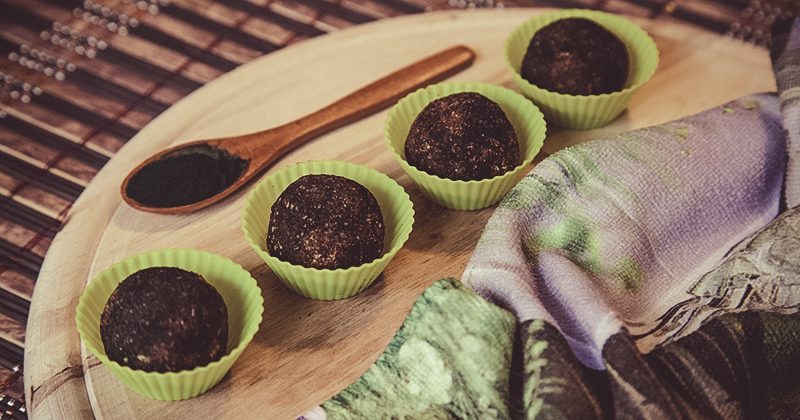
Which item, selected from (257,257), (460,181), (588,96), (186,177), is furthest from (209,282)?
(588,96)

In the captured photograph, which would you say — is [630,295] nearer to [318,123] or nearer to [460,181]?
[460,181]

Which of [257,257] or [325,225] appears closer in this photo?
[325,225]

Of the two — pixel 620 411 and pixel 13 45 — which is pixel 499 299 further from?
pixel 13 45

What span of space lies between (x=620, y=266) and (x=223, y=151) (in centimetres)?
64

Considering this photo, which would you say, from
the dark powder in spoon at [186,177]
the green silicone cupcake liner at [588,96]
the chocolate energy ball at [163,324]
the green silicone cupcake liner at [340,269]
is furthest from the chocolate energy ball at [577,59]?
the chocolate energy ball at [163,324]

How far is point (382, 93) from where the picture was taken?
1.48 meters

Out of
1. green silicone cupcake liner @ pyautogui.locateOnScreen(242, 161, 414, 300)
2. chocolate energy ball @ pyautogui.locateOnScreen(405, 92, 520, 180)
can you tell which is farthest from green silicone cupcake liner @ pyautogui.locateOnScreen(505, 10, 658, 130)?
green silicone cupcake liner @ pyautogui.locateOnScreen(242, 161, 414, 300)

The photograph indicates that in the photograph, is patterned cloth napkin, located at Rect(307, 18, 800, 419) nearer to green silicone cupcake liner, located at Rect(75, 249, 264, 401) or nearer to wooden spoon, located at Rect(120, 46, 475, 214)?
A: green silicone cupcake liner, located at Rect(75, 249, 264, 401)

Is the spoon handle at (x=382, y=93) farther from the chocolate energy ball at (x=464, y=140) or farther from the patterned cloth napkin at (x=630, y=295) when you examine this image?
the patterned cloth napkin at (x=630, y=295)

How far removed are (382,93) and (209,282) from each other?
0.50m

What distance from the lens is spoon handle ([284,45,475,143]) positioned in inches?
56.4

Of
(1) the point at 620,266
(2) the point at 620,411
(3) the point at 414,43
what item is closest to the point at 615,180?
(1) the point at 620,266

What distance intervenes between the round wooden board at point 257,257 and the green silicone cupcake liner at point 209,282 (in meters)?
0.04

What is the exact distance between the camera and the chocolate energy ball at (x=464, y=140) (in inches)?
48.5
